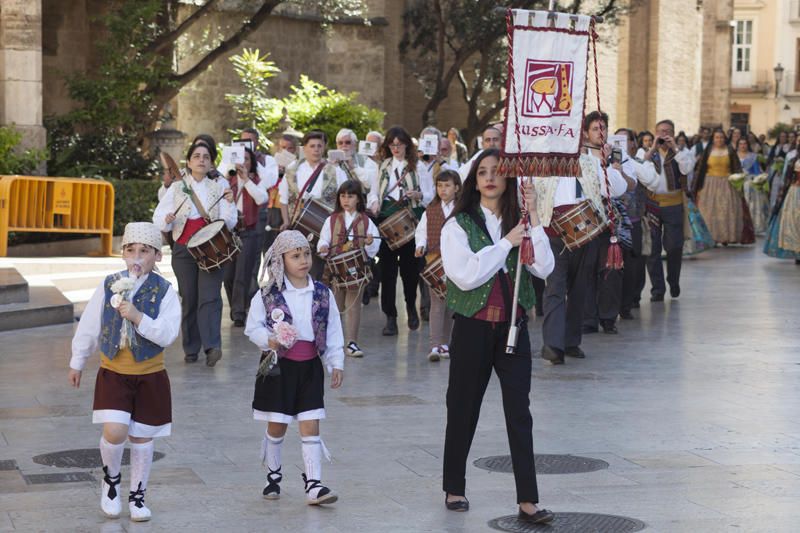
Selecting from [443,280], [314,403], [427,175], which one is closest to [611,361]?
[443,280]

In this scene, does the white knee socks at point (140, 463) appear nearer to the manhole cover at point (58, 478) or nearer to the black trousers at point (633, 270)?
the manhole cover at point (58, 478)

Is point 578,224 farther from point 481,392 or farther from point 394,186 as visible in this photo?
point 481,392

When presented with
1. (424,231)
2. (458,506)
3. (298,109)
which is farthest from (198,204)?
(298,109)

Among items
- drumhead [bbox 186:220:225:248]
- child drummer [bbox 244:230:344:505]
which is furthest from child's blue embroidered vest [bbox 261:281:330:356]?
drumhead [bbox 186:220:225:248]

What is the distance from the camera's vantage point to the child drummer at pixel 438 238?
40.8 feet

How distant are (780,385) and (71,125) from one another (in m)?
15.9

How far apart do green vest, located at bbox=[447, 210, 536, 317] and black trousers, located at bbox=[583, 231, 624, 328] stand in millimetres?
7208

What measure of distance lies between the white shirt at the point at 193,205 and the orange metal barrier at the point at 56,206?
9.05 metres

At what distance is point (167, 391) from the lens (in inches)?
283

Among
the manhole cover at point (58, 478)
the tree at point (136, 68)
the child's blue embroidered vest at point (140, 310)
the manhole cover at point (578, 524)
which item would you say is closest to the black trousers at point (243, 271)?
the manhole cover at point (58, 478)

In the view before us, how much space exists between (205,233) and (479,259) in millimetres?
5265

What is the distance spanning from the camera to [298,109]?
91.6ft

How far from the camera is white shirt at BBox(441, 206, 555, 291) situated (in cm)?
693

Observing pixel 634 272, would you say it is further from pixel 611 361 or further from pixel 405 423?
pixel 405 423
